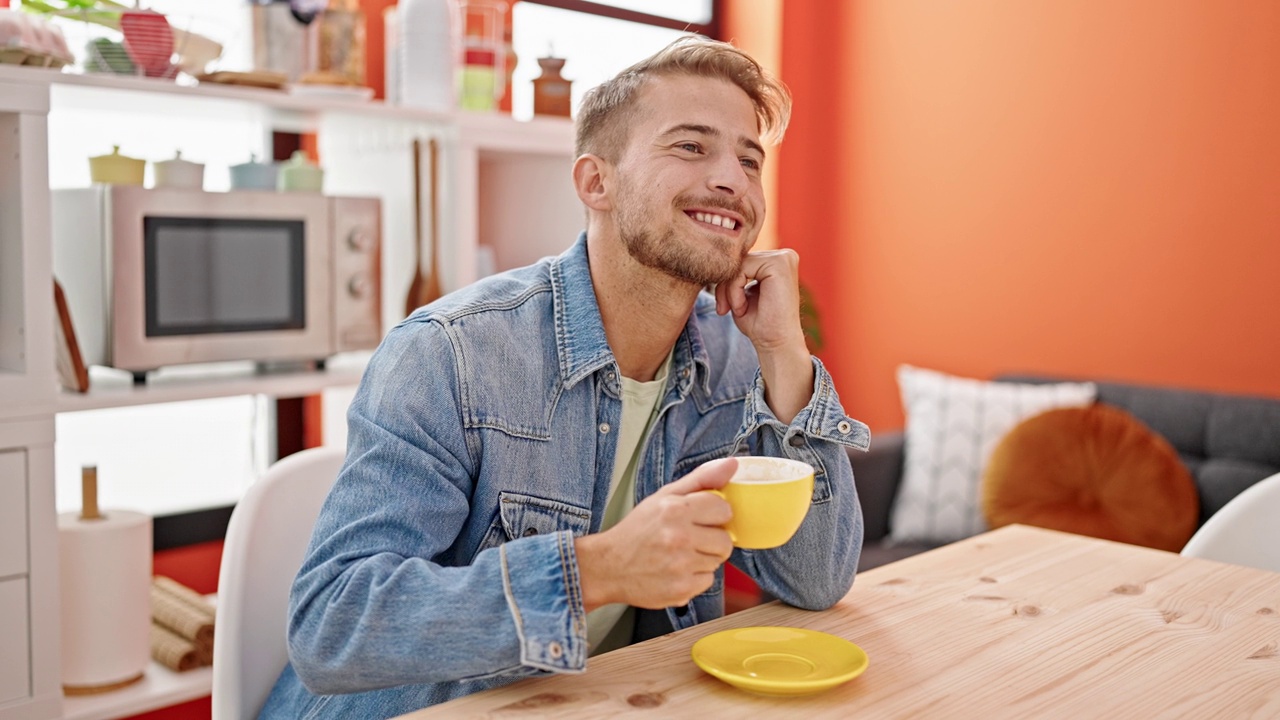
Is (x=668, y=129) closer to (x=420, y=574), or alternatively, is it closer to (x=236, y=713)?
(x=420, y=574)

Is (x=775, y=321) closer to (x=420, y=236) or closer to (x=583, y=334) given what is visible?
(x=583, y=334)

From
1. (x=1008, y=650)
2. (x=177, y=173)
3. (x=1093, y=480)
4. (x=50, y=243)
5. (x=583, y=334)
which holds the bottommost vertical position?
(x=1093, y=480)

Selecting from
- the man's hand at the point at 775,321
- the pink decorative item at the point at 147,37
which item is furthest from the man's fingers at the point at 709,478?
the pink decorative item at the point at 147,37

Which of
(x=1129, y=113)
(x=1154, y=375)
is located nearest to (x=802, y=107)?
(x=1129, y=113)

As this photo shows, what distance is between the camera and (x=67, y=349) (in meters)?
1.95

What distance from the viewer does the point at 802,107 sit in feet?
12.9

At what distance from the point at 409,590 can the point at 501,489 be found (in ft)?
0.83

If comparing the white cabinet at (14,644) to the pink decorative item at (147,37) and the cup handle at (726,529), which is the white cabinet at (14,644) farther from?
the cup handle at (726,529)

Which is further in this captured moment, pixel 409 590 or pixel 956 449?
pixel 956 449

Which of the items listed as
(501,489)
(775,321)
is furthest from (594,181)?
(501,489)

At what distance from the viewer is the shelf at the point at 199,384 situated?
1952mm

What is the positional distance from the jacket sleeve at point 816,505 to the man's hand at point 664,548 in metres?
0.29

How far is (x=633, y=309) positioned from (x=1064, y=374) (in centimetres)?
229

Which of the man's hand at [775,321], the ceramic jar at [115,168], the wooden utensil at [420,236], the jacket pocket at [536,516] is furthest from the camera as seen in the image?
the wooden utensil at [420,236]
